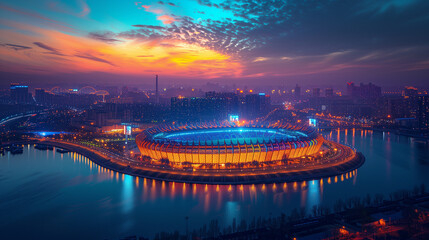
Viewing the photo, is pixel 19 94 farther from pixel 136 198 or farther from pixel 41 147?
pixel 136 198

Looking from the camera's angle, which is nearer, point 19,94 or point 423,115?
point 423,115

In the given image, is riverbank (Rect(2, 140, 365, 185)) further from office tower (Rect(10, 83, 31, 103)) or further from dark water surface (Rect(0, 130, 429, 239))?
office tower (Rect(10, 83, 31, 103))

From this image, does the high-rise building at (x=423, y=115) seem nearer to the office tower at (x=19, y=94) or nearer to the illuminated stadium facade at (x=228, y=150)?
the illuminated stadium facade at (x=228, y=150)

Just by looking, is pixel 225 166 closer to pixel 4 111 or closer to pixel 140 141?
pixel 140 141

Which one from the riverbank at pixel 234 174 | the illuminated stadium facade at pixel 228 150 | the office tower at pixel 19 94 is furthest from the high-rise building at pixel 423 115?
the office tower at pixel 19 94

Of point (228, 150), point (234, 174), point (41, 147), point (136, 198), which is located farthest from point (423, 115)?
point (41, 147)

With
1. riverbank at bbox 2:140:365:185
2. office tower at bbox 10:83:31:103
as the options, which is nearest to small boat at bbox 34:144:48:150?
riverbank at bbox 2:140:365:185

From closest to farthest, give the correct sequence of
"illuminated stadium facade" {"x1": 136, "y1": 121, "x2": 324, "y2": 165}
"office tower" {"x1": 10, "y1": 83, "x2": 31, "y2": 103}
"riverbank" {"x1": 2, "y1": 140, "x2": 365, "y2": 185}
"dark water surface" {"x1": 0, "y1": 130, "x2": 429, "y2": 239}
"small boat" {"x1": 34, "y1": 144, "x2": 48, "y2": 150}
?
"dark water surface" {"x1": 0, "y1": 130, "x2": 429, "y2": 239}
"riverbank" {"x1": 2, "y1": 140, "x2": 365, "y2": 185}
"illuminated stadium facade" {"x1": 136, "y1": 121, "x2": 324, "y2": 165}
"small boat" {"x1": 34, "y1": 144, "x2": 48, "y2": 150}
"office tower" {"x1": 10, "y1": 83, "x2": 31, "y2": 103}

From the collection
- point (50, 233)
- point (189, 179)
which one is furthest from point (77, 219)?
point (189, 179)

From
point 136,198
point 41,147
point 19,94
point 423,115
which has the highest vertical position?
point 19,94
